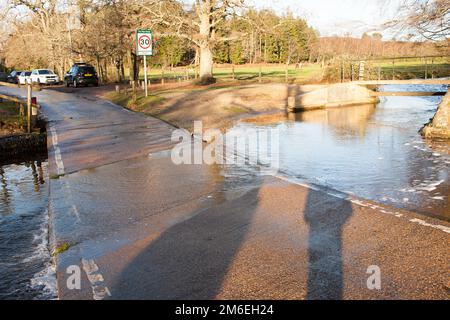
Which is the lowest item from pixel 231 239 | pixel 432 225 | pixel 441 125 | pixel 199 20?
pixel 231 239

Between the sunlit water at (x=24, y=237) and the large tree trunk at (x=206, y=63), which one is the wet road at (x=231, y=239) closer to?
the sunlit water at (x=24, y=237)

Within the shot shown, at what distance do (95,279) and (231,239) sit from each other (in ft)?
5.50

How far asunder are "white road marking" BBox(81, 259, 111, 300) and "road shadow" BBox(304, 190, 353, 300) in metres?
1.91

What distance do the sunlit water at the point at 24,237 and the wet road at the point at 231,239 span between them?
1.11 feet

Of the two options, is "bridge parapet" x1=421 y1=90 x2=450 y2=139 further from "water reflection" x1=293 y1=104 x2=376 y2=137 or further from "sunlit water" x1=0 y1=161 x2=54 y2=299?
"sunlit water" x1=0 y1=161 x2=54 y2=299

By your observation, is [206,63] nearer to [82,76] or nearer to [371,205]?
[82,76]

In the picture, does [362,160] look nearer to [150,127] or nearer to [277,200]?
[277,200]

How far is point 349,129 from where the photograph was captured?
14461mm

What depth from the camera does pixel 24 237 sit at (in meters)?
6.65

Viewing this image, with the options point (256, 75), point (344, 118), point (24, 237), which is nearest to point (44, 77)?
point (256, 75)

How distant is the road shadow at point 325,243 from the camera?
418 centimetres

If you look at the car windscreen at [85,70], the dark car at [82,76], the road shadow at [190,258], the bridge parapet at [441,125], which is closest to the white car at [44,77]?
the dark car at [82,76]

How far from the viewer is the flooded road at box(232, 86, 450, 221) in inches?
288
